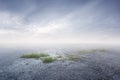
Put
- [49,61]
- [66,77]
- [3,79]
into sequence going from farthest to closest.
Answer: [49,61]
[66,77]
[3,79]

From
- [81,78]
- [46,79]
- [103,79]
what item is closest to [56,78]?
[46,79]

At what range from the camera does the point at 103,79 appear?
57.7 feet

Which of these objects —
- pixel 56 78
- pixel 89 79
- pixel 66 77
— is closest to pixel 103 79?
pixel 89 79

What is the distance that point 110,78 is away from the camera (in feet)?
59.2

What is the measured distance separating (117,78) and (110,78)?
126 centimetres

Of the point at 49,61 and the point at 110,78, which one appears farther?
the point at 49,61

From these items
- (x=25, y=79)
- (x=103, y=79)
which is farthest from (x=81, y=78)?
(x=25, y=79)

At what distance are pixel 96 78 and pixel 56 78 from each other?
7.48 metres

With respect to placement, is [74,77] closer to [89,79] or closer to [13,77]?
[89,79]

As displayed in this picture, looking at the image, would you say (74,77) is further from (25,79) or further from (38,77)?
(25,79)

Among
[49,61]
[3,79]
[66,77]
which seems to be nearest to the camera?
[3,79]

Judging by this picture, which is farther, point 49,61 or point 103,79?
point 49,61

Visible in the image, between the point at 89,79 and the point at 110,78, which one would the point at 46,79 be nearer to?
the point at 89,79

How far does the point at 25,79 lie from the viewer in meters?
17.5
